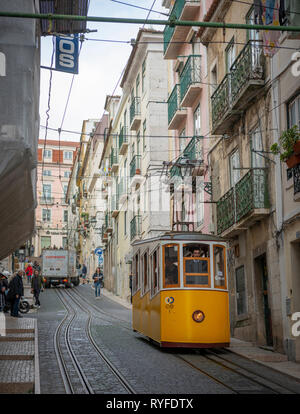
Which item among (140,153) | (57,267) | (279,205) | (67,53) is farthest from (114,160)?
(279,205)

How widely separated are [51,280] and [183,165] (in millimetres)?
26025

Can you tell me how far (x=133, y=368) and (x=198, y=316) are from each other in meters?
2.76

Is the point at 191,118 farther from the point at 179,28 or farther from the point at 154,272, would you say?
the point at 154,272

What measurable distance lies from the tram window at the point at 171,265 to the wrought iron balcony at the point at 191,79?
989 cm

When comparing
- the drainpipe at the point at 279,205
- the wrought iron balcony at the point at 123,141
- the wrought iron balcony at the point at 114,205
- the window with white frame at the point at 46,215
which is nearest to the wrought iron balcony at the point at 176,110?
the drainpipe at the point at 279,205

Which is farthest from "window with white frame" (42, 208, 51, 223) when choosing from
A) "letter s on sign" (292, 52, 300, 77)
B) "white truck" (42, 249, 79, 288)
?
"letter s on sign" (292, 52, 300, 77)

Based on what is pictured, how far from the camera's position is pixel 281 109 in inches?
617

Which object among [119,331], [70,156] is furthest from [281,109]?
[70,156]

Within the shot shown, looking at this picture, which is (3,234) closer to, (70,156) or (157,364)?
(157,364)

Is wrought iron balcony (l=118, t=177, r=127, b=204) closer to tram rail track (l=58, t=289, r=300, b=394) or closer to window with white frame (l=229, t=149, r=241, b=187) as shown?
window with white frame (l=229, t=149, r=241, b=187)

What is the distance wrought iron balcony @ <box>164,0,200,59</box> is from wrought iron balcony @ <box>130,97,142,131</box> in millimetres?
7838

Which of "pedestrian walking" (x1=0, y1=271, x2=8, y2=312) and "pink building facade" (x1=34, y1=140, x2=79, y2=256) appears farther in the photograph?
"pink building facade" (x1=34, y1=140, x2=79, y2=256)

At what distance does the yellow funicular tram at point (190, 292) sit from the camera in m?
14.7

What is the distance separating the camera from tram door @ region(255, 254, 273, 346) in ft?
55.7
